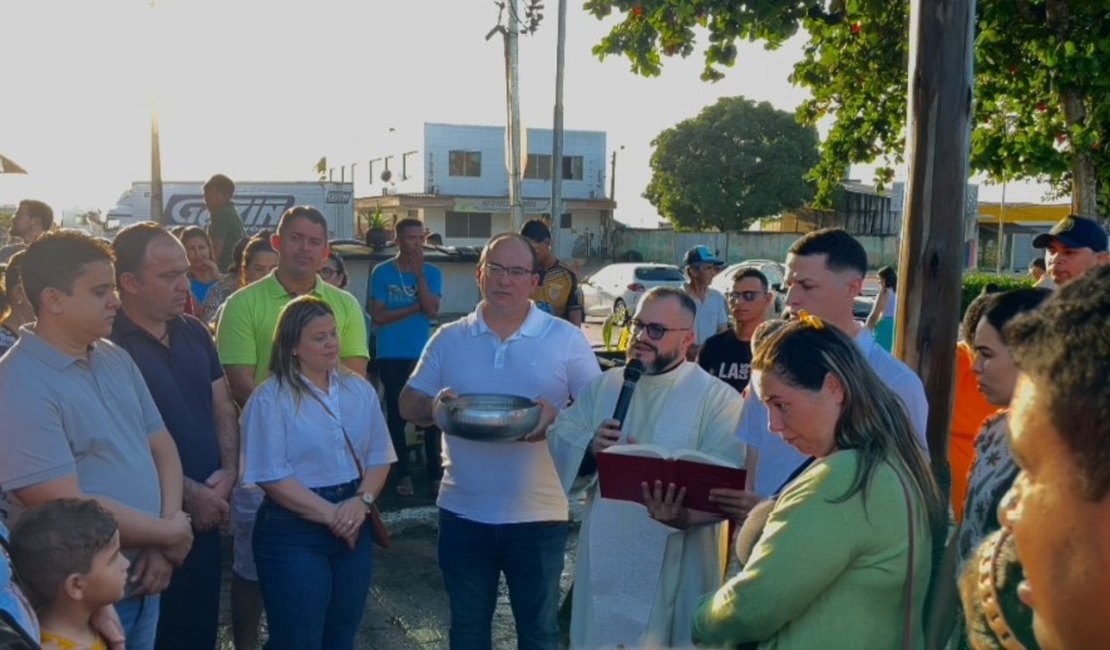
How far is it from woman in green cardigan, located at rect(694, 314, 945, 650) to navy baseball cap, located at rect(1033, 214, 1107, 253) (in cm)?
375

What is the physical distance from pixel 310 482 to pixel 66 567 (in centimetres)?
118

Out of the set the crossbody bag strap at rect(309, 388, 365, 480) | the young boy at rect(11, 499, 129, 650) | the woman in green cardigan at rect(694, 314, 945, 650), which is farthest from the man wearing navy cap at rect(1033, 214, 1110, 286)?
the young boy at rect(11, 499, 129, 650)

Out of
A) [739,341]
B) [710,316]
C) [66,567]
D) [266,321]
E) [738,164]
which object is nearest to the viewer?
[66,567]

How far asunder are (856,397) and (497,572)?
2236 millimetres

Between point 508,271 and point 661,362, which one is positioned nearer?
point 661,362

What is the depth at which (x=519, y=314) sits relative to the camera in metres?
4.52

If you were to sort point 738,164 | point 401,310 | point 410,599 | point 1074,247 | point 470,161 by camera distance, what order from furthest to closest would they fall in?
point 470,161
point 738,164
point 401,310
point 410,599
point 1074,247

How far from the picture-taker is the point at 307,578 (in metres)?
3.97

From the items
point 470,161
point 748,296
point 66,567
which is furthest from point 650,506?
point 470,161

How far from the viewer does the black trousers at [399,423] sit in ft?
26.2

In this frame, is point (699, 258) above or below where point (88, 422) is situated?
above

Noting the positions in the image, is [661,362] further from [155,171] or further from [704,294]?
[155,171]

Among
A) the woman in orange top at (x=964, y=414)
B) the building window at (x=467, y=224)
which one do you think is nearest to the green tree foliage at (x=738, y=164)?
the building window at (x=467, y=224)

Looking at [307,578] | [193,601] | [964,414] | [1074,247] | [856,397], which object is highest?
[1074,247]
